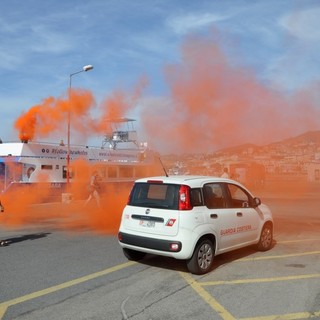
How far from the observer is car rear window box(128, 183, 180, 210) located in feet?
21.9

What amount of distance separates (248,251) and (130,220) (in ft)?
9.61

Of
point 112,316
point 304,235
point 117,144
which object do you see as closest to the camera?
point 112,316

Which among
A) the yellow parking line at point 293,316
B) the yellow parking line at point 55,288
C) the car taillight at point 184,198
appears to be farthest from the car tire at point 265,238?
the yellow parking line at point 293,316

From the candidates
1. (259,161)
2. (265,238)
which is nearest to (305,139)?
(259,161)

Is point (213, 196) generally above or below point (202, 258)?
above

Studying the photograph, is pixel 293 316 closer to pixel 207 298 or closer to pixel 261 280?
pixel 207 298

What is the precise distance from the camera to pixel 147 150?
2578 cm

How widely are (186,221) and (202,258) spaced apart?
0.72m

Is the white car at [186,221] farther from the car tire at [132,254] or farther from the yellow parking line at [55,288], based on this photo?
the yellow parking line at [55,288]

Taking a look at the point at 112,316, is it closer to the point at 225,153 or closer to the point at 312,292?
the point at 312,292

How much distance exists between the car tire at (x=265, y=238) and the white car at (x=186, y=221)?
0.66 metres

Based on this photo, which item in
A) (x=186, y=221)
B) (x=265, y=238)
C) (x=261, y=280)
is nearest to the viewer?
(x=261, y=280)

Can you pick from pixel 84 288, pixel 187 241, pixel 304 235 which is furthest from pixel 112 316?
pixel 304 235

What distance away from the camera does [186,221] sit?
21.0 feet
